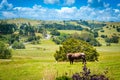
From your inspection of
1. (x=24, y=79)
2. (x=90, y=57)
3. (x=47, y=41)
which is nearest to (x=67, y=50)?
(x=90, y=57)

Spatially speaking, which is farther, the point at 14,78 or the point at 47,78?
the point at 14,78

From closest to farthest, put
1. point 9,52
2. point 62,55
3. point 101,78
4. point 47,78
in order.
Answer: point 101,78
point 47,78
point 62,55
point 9,52

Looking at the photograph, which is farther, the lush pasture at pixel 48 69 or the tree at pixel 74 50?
the tree at pixel 74 50

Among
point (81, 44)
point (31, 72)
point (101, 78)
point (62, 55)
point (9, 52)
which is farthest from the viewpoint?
point (9, 52)

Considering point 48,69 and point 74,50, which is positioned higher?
point 48,69

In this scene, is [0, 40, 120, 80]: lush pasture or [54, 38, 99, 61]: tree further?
[54, 38, 99, 61]: tree

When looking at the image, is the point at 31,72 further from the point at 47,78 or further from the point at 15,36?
the point at 15,36

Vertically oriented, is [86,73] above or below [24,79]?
above

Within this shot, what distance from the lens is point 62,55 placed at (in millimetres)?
49094

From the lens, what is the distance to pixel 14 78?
67.7ft

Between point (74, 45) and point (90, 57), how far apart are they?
4.73 meters

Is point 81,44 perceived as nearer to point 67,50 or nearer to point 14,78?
point 67,50

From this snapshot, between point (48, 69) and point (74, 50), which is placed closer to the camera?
point (48, 69)

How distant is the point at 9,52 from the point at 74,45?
58595mm
